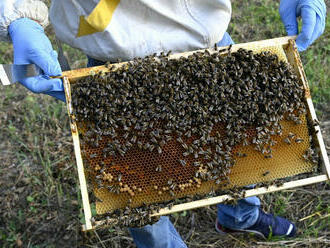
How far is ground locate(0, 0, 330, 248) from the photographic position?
519 centimetres

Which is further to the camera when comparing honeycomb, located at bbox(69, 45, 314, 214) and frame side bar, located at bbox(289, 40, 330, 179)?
frame side bar, located at bbox(289, 40, 330, 179)

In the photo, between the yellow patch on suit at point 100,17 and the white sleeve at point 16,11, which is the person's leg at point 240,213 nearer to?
the yellow patch on suit at point 100,17

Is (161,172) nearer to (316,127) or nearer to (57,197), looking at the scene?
(316,127)

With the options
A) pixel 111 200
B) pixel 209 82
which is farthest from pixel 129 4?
pixel 111 200

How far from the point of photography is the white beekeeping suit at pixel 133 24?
361 cm

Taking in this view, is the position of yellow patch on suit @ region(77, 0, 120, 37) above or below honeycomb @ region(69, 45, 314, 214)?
above

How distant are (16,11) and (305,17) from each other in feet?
10.4

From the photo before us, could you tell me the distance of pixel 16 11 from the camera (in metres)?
3.79

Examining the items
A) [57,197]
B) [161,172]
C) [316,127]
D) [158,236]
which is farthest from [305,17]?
[57,197]

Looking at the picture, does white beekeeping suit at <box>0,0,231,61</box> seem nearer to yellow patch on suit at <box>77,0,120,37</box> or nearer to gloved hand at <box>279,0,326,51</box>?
yellow patch on suit at <box>77,0,120,37</box>

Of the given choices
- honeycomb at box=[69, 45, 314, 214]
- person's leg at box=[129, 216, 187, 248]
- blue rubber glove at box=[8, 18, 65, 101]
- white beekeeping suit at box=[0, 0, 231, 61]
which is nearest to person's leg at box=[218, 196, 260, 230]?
person's leg at box=[129, 216, 187, 248]

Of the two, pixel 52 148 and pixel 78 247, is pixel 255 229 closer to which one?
pixel 78 247

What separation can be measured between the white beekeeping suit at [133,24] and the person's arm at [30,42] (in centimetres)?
1

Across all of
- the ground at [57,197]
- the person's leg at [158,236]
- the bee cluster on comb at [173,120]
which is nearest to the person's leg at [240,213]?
the ground at [57,197]
